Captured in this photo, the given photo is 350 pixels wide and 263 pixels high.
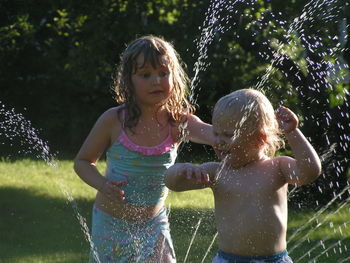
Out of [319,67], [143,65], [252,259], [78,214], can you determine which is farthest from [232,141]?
[319,67]

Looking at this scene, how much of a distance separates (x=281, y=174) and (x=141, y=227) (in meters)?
0.83

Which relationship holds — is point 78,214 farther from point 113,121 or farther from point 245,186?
point 245,186

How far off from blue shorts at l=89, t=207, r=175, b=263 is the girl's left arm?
0.37 meters

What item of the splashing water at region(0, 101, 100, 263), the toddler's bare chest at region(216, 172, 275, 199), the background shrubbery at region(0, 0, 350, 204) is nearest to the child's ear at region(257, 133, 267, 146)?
the toddler's bare chest at region(216, 172, 275, 199)

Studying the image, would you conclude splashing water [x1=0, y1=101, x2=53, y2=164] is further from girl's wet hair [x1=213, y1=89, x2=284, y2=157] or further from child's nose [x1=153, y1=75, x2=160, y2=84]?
girl's wet hair [x1=213, y1=89, x2=284, y2=157]

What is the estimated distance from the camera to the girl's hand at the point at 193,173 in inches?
101

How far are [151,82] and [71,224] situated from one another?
3104 millimetres

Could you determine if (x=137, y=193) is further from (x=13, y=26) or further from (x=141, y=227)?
(x=13, y=26)

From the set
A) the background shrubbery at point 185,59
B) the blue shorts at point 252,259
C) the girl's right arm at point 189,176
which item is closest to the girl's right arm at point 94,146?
the girl's right arm at point 189,176

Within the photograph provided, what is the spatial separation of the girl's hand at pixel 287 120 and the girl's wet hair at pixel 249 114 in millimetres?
19

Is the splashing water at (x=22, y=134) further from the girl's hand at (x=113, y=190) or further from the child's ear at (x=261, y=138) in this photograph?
the child's ear at (x=261, y=138)

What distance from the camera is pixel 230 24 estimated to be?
817cm

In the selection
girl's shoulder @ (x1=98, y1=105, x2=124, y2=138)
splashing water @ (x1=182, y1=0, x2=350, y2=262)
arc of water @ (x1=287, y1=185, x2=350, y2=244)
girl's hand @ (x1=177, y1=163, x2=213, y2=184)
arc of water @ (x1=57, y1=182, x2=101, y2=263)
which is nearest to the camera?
girl's hand @ (x1=177, y1=163, x2=213, y2=184)

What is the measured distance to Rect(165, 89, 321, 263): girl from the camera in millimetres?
2693
